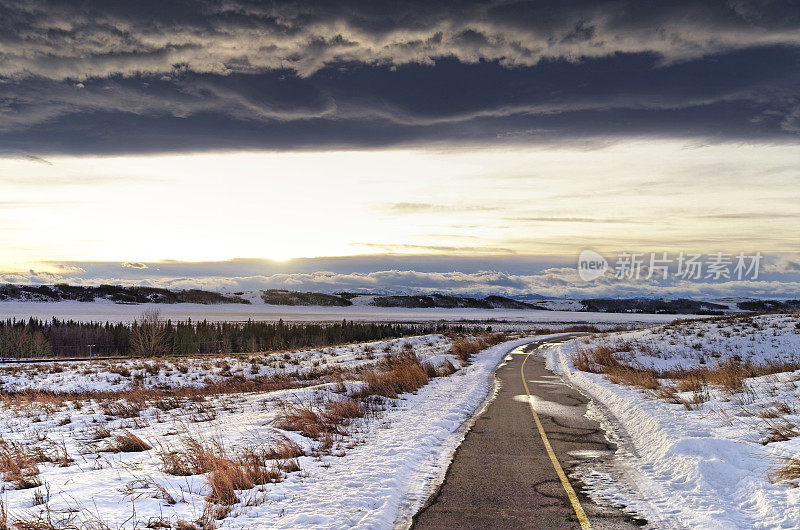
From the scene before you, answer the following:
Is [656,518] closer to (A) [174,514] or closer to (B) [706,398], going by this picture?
(A) [174,514]

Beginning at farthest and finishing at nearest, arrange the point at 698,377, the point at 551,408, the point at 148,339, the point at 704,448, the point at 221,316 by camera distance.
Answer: the point at 221,316 → the point at 148,339 → the point at 698,377 → the point at 551,408 → the point at 704,448

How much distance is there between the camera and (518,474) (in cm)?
862

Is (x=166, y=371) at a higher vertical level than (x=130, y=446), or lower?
lower

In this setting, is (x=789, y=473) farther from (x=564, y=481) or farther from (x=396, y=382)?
(x=396, y=382)

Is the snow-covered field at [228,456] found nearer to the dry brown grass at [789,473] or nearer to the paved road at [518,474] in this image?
the paved road at [518,474]

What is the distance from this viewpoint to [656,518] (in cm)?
674

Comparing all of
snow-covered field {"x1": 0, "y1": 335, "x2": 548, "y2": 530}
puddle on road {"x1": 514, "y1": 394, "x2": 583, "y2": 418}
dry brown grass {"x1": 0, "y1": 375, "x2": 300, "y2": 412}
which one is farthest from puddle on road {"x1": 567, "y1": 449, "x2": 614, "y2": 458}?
dry brown grass {"x1": 0, "y1": 375, "x2": 300, "y2": 412}

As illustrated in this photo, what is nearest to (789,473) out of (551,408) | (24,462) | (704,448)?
(704,448)

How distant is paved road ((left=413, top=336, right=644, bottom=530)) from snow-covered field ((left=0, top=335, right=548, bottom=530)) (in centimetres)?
50

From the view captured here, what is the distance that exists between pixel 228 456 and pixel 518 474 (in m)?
5.24

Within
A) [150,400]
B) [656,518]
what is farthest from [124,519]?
[150,400]

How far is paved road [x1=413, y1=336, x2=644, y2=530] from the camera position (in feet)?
21.7

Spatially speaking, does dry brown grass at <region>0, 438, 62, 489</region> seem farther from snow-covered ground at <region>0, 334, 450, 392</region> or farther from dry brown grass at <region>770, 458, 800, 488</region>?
snow-covered ground at <region>0, 334, 450, 392</region>

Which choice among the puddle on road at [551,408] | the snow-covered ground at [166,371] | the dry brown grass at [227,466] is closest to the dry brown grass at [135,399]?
the snow-covered ground at [166,371]
